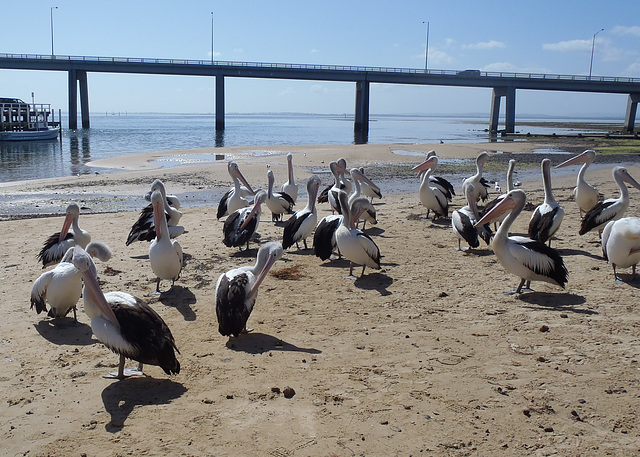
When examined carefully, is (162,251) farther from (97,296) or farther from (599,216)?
(599,216)

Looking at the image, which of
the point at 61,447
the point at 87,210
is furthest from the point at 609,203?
the point at 87,210

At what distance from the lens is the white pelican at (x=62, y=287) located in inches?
213

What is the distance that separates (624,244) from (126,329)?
5.36m

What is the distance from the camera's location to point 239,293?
5.23 meters

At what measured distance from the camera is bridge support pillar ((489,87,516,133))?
58625 mm

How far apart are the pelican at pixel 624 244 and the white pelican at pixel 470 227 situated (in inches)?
73.5

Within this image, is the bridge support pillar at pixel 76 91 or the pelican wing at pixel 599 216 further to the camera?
the bridge support pillar at pixel 76 91

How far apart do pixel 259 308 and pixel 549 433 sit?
11.1 feet

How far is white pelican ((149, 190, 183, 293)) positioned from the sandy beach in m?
0.32

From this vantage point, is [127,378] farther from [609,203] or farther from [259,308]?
[609,203]

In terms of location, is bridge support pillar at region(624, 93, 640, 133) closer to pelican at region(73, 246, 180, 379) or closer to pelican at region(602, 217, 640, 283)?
pelican at region(602, 217, 640, 283)

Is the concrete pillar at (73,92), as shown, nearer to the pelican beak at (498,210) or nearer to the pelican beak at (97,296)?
the pelican beak at (498,210)

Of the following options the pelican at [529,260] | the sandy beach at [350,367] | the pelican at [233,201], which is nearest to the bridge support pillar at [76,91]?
the pelican at [233,201]

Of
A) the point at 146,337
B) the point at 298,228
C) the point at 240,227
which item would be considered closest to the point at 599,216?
the point at 298,228
